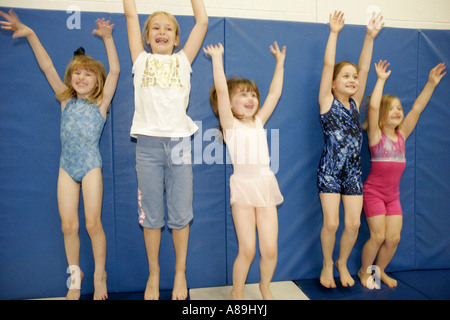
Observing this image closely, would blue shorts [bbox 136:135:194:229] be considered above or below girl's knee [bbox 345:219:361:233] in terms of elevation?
above

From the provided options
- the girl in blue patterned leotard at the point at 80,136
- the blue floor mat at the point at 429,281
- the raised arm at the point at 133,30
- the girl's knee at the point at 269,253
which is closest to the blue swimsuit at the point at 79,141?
the girl in blue patterned leotard at the point at 80,136

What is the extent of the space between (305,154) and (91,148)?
5.43ft

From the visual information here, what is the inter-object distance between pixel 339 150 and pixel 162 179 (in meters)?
1.34

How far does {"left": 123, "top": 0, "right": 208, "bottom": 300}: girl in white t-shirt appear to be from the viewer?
7.10 feet

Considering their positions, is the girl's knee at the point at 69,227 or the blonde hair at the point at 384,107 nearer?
the girl's knee at the point at 69,227

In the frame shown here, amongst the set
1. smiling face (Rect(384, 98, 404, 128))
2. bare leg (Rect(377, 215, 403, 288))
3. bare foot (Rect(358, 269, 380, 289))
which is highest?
smiling face (Rect(384, 98, 404, 128))

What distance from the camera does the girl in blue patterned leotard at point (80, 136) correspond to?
220cm

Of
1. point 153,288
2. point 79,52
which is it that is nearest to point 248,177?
point 153,288

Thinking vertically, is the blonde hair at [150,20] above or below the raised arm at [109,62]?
above

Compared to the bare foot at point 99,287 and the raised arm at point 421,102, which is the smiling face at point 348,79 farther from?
the bare foot at point 99,287

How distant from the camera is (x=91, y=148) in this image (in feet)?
7.34

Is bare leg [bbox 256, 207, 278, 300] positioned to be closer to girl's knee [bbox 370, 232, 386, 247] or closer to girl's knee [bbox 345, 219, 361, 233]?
girl's knee [bbox 345, 219, 361, 233]

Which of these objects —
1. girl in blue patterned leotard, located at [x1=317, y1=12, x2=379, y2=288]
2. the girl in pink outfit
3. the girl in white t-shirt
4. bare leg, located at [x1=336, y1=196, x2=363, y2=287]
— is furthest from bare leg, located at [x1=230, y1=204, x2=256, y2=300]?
bare leg, located at [x1=336, y1=196, x2=363, y2=287]

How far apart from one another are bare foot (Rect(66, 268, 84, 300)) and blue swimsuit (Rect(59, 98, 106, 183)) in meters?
0.67
